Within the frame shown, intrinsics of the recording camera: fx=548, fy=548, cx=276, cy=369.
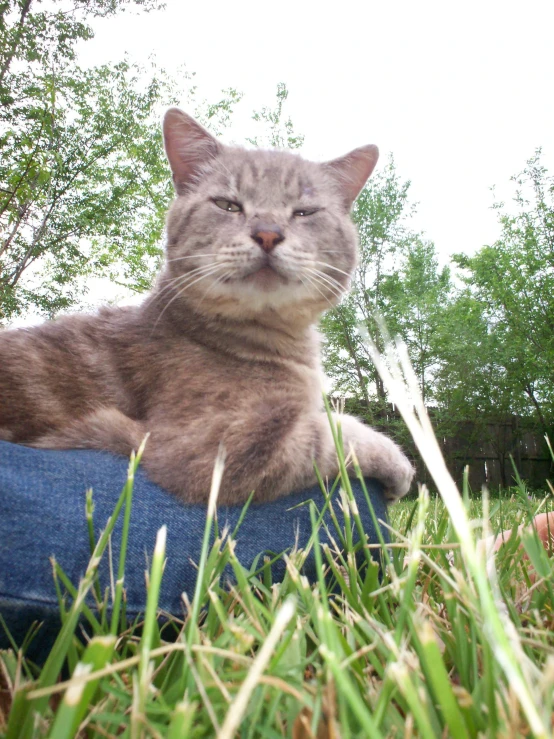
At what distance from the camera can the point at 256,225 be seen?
1.87 meters

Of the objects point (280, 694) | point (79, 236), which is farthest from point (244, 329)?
point (79, 236)

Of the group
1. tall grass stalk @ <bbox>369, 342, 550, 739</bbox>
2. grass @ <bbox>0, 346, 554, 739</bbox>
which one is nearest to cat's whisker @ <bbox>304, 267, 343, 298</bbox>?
grass @ <bbox>0, 346, 554, 739</bbox>

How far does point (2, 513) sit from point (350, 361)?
45.0 feet

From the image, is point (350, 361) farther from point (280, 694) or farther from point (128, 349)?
point (280, 694)

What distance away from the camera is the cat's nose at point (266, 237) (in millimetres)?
1816

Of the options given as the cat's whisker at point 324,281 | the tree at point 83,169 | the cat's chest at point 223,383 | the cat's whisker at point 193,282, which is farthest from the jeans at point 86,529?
the tree at point 83,169

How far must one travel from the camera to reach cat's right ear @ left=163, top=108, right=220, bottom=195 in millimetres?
2191

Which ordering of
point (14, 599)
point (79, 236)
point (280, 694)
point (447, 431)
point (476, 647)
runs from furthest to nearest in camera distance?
1. point (447, 431)
2. point (79, 236)
3. point (14, 599)
4. point (476, 647)
5. point (280, 694)

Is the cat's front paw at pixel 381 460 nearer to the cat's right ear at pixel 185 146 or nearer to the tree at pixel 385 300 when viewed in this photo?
the cat's right ear at pixel 185 146

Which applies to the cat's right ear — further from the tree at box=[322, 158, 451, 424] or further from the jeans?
the tree at box=[322, 158, 451, 424]

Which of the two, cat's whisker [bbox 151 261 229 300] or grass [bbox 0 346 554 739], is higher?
cat's whisker [bbox 151 261 229 300]

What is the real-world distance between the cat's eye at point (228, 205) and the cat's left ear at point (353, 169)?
0.54 m

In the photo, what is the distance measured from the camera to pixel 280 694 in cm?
63

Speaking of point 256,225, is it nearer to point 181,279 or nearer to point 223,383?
point 181,279
